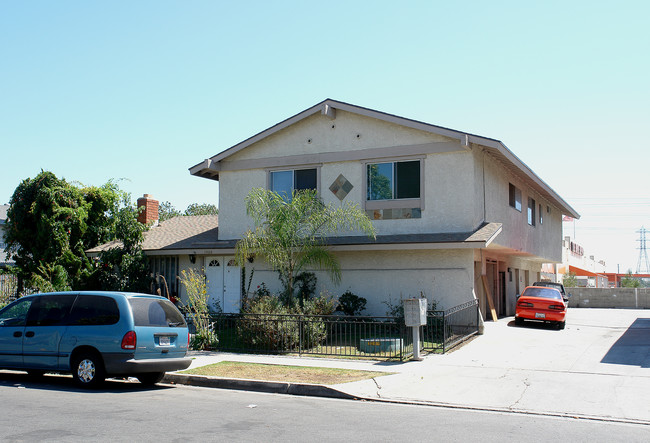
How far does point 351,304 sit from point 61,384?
32.3 ft

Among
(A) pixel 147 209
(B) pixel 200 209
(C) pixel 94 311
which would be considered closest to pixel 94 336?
(C) pixel 94 311

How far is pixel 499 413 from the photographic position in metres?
9.00

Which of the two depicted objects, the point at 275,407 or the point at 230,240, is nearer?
the point at 275,407

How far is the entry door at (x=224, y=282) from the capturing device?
21.5m

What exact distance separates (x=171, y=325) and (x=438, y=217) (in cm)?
1001

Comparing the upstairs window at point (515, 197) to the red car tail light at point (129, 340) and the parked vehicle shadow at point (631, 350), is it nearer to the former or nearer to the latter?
the parked vehicle shadow at point (631, 350)

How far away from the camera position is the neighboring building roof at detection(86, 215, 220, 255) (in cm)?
2167

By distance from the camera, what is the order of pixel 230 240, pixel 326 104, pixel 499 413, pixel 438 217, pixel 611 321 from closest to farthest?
pixel 499 413 → pixel 438 217 → pixel 326 104 → pixel 230 240 → pixel 611 321

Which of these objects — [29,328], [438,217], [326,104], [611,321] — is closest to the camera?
[29,328]

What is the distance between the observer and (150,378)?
11.1 meters

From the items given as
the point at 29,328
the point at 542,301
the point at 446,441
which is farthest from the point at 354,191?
the point at 446,441

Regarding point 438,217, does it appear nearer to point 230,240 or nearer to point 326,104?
point 326,104

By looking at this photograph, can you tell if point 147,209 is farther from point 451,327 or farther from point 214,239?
point 451,327

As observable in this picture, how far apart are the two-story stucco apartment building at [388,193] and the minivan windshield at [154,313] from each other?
26.6ft
